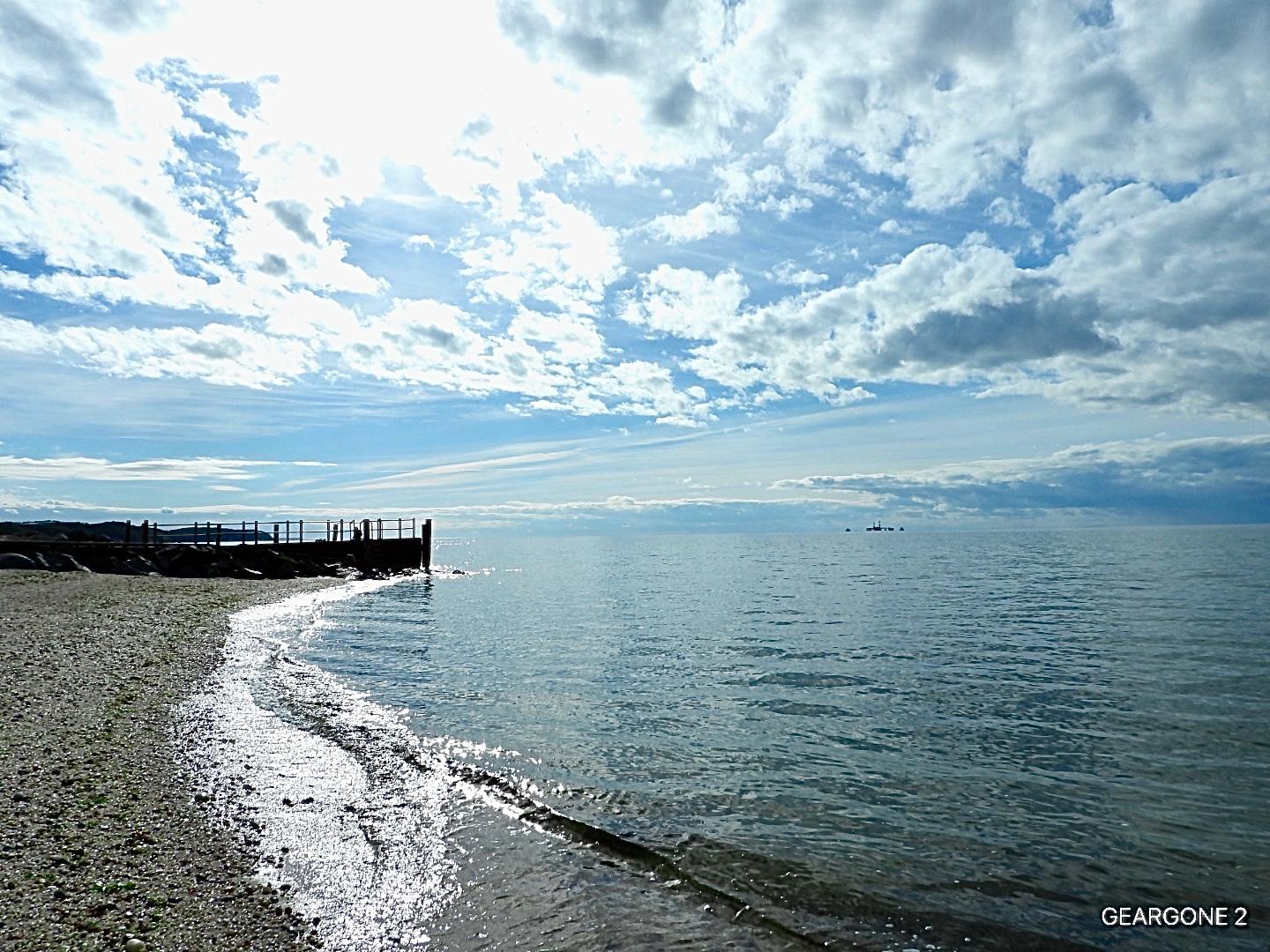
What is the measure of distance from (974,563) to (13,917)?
9064 centimetres

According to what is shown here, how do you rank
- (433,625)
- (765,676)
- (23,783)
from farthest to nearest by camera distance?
(433,625)
(765,676)
(23,783)

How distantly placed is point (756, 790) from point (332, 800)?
615 cm

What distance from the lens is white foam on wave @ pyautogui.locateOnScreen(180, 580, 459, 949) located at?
750 centimetres

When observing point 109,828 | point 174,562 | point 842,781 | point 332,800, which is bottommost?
point 842,781

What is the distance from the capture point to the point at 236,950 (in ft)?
21.0

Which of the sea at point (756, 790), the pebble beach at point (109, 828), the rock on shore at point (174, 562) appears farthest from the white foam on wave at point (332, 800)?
the rock on shore at point (174, 562)

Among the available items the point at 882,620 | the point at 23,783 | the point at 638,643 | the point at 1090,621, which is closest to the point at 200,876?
the point at 23,783

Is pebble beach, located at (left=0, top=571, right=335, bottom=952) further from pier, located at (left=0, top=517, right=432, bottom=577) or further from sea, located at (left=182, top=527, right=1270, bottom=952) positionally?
pier, located at (left=0, top=517, right=432, bottom=577)

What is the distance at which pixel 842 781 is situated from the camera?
1222 centimetres

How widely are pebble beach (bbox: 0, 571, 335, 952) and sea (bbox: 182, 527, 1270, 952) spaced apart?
1.59 ft

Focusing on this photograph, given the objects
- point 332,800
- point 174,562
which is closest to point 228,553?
point 174,562

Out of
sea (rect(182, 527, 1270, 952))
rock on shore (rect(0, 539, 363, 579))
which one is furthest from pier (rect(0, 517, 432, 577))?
sea (rect(182, 527, 1270, 952))

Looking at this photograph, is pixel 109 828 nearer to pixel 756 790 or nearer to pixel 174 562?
pixel 756 790

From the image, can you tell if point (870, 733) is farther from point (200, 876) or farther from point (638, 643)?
point (638, 643)
